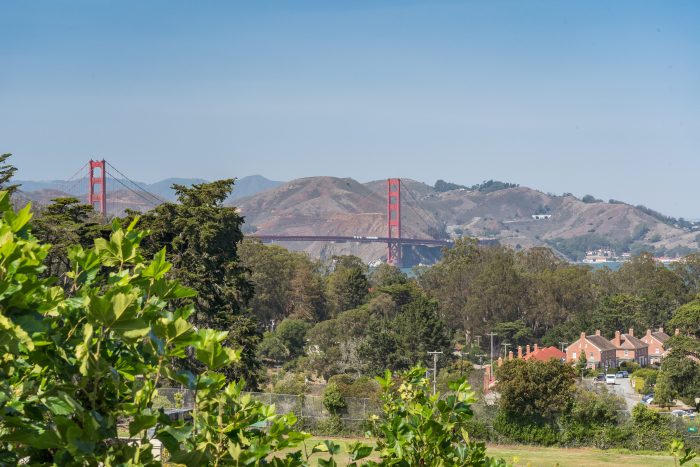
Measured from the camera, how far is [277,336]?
4609cm

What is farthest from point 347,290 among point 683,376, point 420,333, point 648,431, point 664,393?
point 648,431

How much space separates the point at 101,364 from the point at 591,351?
156 feet

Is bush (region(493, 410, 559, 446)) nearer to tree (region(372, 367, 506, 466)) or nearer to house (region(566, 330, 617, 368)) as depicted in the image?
tree (region(372, 367, 506, 466))

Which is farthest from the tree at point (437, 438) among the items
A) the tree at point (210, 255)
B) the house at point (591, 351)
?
the house at point (591, 351)

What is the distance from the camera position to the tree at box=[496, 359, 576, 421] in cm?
2286

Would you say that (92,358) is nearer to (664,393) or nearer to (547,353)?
(664,393)

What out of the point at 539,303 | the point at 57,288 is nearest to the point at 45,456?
the point at 57,288

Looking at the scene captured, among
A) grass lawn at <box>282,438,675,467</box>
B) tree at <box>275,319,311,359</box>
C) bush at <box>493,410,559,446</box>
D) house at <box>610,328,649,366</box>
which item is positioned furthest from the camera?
house at <box>610,328,649,366</box>

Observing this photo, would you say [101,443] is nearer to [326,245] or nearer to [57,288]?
[57,288]

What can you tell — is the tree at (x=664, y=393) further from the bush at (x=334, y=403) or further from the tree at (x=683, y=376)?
the bush at (x=334, y=403)

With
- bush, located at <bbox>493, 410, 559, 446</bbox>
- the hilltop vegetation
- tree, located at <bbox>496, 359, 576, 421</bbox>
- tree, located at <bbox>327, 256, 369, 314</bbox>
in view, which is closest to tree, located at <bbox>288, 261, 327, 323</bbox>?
the hilltop vegetation

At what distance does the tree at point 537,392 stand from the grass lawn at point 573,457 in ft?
4.18

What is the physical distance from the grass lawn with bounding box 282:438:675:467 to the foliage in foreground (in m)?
16.6

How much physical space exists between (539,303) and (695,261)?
58.8 ft
